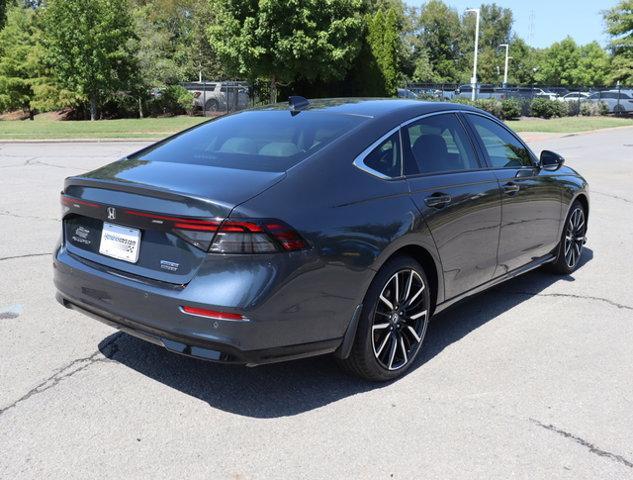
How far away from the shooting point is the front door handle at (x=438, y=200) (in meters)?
3.97

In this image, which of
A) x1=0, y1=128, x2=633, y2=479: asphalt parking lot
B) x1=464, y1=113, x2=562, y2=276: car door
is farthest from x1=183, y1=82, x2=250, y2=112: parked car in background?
x1=0, y1=128, x2=633, y2=479: asphalt parking lot

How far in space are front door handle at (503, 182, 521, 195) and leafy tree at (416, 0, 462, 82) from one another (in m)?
94.4

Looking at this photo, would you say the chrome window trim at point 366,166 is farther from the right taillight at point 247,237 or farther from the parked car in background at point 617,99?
the parked car in background at point 617,99

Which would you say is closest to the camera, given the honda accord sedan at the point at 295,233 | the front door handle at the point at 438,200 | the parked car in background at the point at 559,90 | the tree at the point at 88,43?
the honda accord sedan at the point at 295,233

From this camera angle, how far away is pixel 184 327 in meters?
3.13

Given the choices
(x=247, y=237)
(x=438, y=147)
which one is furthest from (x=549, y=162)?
(x=247, y=237)

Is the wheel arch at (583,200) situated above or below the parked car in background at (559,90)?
below

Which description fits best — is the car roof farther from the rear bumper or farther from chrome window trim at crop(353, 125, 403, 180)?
the rear bumper

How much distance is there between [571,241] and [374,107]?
2893 millimetres

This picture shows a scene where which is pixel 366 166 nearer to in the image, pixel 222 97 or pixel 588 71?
pixel 222 97

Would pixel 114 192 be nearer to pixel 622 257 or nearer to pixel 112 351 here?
pixel 112 351

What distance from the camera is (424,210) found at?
391 cm

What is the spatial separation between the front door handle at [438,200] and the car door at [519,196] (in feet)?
2.72

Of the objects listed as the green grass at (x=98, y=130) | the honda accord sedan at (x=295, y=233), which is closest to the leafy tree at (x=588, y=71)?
the green grass at (x=98, y=130)
